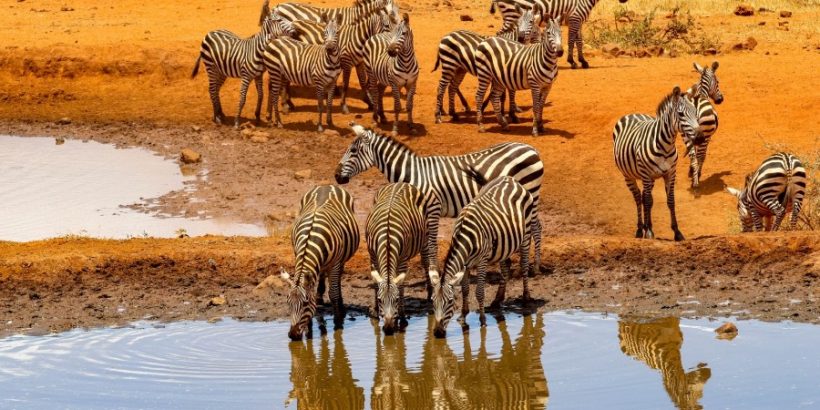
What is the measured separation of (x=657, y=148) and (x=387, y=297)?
19.2 feet

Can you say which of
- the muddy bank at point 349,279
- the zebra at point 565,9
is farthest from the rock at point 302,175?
the zebra at point 565,9

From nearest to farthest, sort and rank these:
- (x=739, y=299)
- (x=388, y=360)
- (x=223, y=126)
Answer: (x=388, y=360), (x=739, y=299), (x=223, y=126)

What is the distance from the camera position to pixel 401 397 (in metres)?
11.3

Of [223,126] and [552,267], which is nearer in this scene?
[552,267]

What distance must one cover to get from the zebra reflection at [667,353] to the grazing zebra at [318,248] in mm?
2949

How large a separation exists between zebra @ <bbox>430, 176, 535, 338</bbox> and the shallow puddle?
5.58 metres

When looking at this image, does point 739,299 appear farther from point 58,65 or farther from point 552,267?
point 58,65

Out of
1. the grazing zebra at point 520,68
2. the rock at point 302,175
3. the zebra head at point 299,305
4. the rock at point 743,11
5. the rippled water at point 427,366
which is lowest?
the rippled water at point 427,366

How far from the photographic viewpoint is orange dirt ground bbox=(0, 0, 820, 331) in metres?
19.4

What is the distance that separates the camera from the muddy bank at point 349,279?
14156 mm

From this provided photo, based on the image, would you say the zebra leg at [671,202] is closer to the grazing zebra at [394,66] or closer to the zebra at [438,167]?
the zebra at [438,167]

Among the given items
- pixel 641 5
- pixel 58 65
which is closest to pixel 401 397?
pixel 58 65

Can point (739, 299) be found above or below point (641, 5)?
below

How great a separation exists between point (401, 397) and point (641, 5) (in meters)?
24.9
